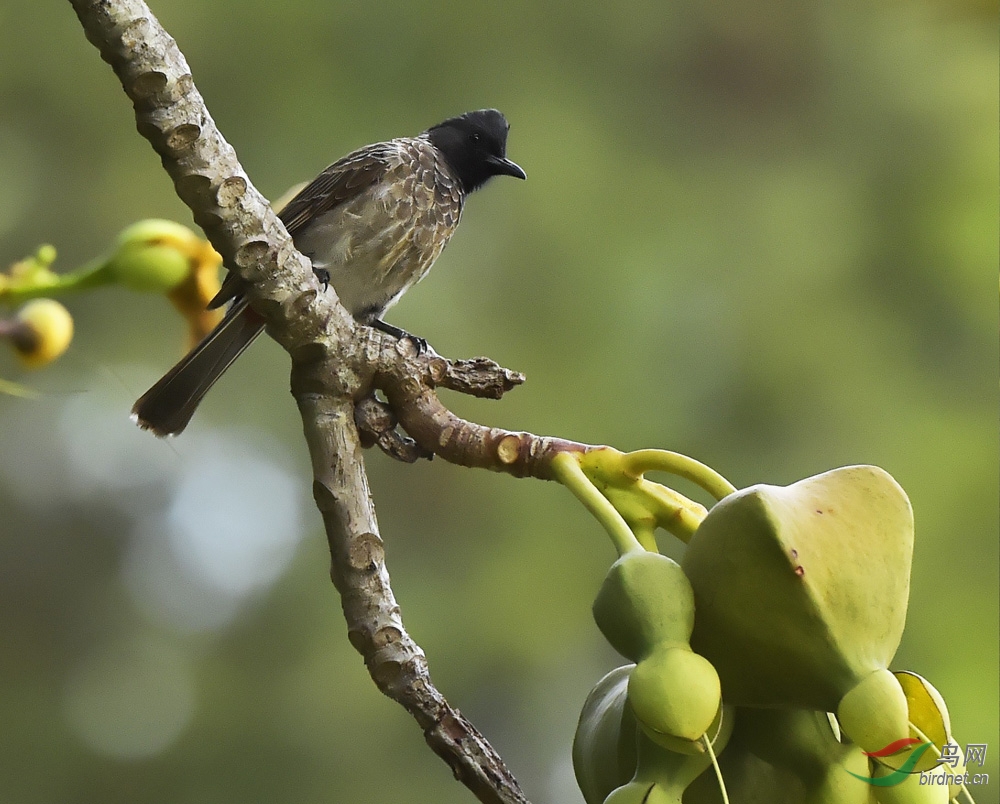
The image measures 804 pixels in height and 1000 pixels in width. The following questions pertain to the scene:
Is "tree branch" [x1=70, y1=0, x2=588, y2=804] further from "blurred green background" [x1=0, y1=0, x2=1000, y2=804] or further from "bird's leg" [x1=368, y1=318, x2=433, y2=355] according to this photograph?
"blurred green background" [x1=0, y1=0, x2=1000, y2=804]

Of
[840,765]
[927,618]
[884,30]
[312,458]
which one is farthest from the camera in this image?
[884,30]

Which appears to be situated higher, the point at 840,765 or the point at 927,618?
the point at 927,618

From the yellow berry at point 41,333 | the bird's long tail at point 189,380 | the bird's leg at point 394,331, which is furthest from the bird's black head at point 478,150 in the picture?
the yellow berry at point 41,333

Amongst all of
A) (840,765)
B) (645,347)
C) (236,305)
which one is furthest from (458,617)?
(840,765)

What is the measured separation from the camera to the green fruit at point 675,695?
81 cm

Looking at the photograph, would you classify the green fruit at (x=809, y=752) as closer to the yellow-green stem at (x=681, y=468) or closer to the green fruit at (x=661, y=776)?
the green fruit at (x=661, y=776)

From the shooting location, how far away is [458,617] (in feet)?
15.0

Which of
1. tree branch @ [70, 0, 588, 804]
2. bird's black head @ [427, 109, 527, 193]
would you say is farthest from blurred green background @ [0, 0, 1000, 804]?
tree branch @ [70, 0, 588, 804]

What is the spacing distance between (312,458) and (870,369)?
4261 mm

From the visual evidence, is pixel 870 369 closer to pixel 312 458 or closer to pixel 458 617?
pixel 458 617

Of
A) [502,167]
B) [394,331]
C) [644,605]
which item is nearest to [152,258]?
[644,605]

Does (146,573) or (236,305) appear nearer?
(236,305)

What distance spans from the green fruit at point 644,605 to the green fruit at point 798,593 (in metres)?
0.03

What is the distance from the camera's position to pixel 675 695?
0.81m
